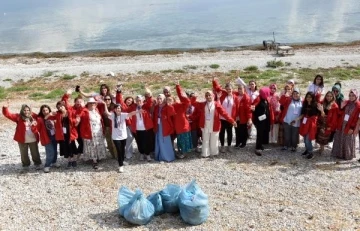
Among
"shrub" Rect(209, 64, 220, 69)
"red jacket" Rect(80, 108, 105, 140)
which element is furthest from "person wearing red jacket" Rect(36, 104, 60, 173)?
"shrub" Rect(209, 64, 220, 69)

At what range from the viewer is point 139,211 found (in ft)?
22.2

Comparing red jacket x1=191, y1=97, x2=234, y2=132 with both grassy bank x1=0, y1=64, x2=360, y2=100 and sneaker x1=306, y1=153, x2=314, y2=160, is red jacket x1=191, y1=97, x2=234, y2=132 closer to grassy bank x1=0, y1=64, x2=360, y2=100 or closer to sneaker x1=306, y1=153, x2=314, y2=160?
sneaker x1=306, y1=153, x2=314, y2=160

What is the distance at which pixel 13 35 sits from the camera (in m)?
59.8

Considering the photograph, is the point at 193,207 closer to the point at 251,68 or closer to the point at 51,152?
the point at 51,152

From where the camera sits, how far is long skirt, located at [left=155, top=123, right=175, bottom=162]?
30.6 ft

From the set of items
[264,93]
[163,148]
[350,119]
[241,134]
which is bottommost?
[163,148]

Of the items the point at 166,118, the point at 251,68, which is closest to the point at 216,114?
the point at 166,118

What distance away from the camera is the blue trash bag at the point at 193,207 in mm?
6645

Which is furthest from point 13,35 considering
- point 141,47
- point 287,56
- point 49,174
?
point 49,174

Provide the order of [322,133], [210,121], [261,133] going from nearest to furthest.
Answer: [322,133] → [210,121] → [261,133]

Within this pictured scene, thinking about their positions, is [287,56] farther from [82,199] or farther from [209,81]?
[82,199]

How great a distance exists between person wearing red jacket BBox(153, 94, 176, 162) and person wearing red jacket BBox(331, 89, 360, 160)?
3.73 meters

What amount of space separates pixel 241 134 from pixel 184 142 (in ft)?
4.99

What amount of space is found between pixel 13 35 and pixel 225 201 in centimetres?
5993
